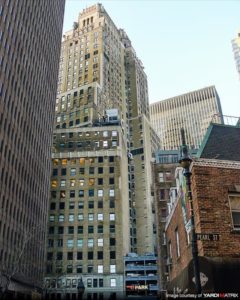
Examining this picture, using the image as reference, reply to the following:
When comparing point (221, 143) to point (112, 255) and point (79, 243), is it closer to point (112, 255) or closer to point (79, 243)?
point (112, 255)

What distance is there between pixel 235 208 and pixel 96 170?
93.9m

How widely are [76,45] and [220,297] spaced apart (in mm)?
159218

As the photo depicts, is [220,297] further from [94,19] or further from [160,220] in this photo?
[94,19]

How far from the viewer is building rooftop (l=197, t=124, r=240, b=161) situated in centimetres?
2094

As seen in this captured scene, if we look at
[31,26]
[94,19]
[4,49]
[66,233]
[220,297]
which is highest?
[94,19]

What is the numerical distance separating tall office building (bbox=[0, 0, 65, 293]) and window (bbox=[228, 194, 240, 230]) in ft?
128

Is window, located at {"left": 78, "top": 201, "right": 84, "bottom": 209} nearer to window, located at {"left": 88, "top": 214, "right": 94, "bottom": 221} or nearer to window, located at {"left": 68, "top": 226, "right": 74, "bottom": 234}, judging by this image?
window, located at {"left": 88, "top": 214, "right": 94, "bottom": 221}

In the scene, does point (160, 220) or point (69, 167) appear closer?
point (160, 220)

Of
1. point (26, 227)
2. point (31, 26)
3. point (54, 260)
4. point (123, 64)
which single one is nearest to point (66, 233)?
point (54, 260)

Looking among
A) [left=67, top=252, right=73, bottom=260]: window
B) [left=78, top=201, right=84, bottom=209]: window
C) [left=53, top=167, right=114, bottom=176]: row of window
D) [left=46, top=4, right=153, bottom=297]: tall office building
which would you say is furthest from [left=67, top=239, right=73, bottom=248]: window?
[left=53, top=167, right=114, bottom=176]: row of window

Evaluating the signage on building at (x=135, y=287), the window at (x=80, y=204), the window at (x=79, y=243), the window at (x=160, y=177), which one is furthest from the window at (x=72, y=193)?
the window at (x=160, y=177)

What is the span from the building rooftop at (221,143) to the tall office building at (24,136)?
1467 inches

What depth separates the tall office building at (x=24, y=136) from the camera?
60125mm

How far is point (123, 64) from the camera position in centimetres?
18312
